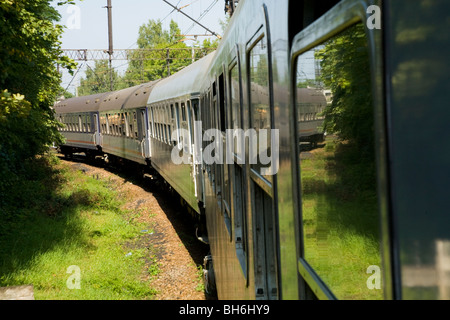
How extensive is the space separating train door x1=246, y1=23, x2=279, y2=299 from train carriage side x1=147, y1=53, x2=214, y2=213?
19.8 ft

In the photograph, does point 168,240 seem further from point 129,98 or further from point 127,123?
point 129,98

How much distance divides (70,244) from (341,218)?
12.4m

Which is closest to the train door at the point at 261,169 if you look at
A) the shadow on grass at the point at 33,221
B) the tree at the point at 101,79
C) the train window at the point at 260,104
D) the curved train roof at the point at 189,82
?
the train window at the point at 260,104

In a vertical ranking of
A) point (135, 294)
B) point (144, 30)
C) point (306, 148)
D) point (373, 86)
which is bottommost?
point (135, 294)

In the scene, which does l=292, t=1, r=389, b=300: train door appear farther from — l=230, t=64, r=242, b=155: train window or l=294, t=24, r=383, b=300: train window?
l=230, t=64, r=242, b=155: train window

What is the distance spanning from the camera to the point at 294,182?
69.9 inches

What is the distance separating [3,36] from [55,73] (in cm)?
743

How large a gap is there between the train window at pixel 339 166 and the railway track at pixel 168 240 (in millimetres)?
7954

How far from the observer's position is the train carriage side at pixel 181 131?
10.1m

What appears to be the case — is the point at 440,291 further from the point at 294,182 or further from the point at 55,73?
the point at 55,73

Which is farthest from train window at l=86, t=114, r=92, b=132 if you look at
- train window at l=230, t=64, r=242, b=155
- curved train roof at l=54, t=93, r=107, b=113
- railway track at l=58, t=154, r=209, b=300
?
train window at l=230, t=64, r=242, b=155

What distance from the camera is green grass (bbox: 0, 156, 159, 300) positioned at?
10156mm
